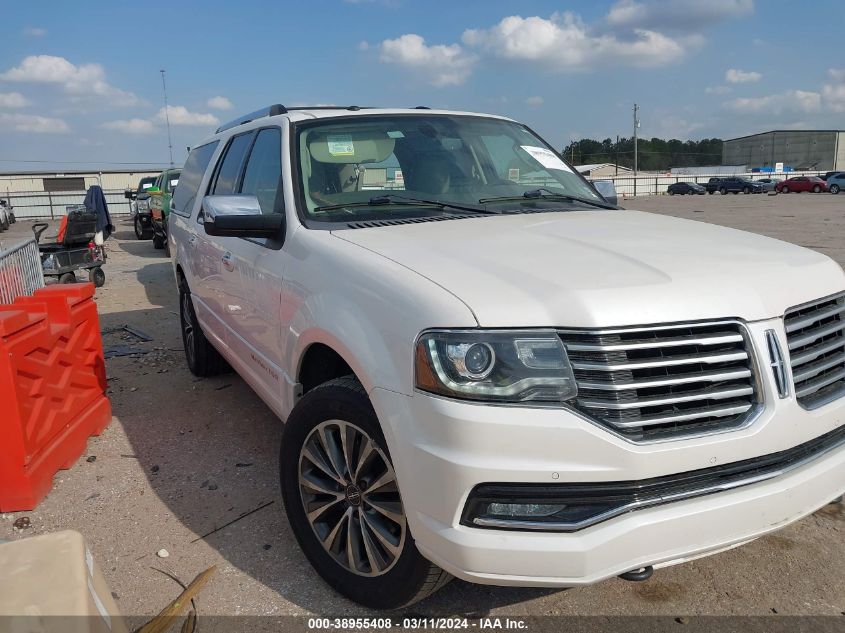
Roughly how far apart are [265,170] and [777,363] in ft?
8.85

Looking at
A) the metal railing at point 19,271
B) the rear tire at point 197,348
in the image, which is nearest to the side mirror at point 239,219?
the rear tire at point 197,348

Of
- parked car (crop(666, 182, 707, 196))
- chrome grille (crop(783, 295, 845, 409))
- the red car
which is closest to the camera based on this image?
chrome grille (crop(783, 295, 845, 409))

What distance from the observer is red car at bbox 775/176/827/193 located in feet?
159

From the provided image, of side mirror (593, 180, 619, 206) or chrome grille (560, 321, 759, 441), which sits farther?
side mirror (593, 180, 619, 206)

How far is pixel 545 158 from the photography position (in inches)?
162

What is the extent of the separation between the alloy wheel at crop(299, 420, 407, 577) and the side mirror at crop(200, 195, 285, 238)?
1012mm

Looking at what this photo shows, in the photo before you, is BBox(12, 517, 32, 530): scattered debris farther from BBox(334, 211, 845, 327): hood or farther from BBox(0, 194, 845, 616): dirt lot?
BBox(334, 211, 845, 327): hood

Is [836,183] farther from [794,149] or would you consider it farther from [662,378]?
[794,149]

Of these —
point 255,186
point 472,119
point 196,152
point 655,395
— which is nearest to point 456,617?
point 655,395

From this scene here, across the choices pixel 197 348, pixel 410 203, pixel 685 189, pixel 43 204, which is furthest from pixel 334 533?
pixel 685 189

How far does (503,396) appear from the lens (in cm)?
202

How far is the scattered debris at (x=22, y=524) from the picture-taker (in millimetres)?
3404

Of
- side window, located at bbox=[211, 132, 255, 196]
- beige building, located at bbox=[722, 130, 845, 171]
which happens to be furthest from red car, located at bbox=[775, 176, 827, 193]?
side window, located at bbox=[211, 132, 255, 196]

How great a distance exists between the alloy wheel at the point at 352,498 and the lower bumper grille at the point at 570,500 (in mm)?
401
